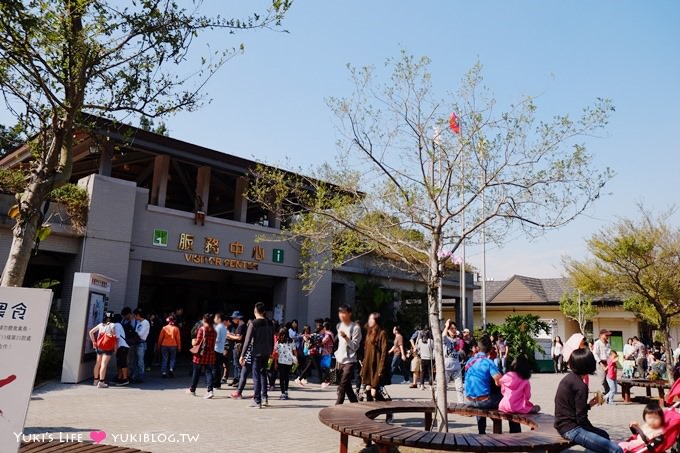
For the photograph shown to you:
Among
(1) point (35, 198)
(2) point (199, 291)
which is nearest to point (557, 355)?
(2) point (199, 291)

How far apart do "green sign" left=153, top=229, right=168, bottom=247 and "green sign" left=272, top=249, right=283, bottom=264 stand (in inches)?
154

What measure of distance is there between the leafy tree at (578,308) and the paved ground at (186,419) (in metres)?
21.5

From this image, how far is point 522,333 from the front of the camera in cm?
2450

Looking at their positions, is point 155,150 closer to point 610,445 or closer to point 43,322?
point 43,322

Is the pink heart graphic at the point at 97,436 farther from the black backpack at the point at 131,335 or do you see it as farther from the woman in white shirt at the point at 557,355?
the woman in white shirt at the point at 557,355

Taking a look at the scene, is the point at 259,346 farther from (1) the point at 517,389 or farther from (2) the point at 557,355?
(2) the point at 557,355

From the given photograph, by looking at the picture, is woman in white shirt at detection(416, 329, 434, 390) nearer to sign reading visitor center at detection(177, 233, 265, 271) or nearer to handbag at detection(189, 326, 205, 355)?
sign reading visitor center at detection(177, 233, 265, 271)

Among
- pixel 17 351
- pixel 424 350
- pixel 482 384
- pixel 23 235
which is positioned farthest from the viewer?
pixel 424 350

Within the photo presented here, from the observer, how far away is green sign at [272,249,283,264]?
62.4 feet

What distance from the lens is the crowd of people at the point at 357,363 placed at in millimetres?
5621

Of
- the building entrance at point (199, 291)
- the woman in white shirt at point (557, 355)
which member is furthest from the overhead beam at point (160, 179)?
the woman in white shirt at point (557, 355)

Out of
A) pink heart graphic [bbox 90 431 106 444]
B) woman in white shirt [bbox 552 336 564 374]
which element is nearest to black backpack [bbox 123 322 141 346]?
pink heart graphic [bbox 90 431 106 444]

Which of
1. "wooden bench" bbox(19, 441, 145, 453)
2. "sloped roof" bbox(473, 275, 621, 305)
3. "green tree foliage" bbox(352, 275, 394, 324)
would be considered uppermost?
"sloped roof" bbox(473, 275, 621, 305)

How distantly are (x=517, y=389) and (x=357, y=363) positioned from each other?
3017mm
